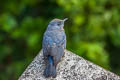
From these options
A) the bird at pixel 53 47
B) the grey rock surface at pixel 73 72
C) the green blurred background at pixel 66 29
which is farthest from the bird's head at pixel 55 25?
the green blurred background at pixel 66 29

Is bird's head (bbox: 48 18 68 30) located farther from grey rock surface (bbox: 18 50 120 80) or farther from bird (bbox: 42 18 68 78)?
grey rock surface (bbox: 18 50 120 80)

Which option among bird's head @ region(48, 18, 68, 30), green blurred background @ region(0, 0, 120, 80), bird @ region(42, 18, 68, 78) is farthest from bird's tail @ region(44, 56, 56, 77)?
green blurred background @ region(0, 0, 120, 80)

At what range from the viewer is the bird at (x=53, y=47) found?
331 centimetres

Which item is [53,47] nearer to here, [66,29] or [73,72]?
[73,72]

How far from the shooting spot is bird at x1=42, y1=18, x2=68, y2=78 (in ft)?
10.9

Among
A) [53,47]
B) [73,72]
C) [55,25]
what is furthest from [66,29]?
[73,72]

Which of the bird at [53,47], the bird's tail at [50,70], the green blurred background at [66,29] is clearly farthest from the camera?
the green blurred background at [66,29]

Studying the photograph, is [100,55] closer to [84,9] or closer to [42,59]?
[84,9]

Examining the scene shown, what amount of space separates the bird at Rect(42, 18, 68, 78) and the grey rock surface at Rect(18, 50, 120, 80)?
0.18 ft

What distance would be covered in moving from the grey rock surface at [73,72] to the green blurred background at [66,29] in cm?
200

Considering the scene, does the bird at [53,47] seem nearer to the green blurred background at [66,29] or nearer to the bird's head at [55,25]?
the bird's head at [55,25]

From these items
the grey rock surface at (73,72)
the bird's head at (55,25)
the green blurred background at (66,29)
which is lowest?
the green blurred background at (66,29)

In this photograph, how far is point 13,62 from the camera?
629cm

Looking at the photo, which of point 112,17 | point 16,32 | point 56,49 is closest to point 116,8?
point 112,17
